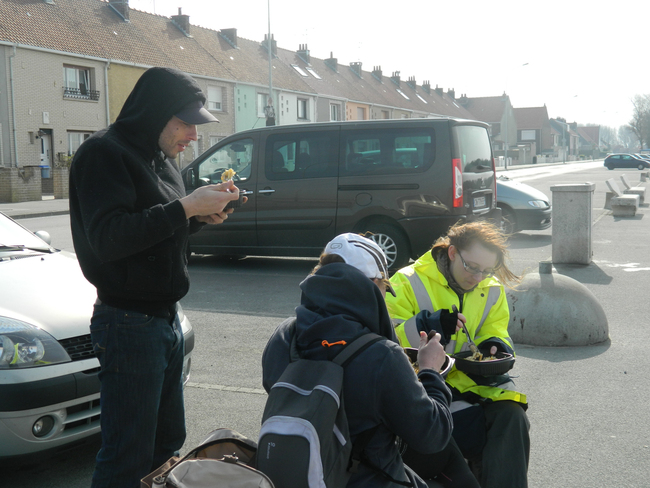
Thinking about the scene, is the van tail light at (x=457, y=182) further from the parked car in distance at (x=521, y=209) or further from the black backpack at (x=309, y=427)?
the black backpack at (x=309, y=427)

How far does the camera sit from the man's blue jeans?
245 cm

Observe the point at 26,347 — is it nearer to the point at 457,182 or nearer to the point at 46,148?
the point at 457,182

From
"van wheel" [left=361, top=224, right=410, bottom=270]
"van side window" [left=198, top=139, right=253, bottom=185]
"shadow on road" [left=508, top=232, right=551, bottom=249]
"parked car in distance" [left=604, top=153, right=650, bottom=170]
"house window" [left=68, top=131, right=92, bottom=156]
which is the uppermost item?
"house window" [left=68, top=131, right=92, bottom=156]

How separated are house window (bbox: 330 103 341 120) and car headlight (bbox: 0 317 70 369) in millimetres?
48472

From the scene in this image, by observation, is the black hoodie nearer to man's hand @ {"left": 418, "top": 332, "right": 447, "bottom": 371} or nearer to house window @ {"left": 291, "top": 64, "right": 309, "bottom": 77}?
man's hand @ {"left": 418, "top": 332, "right": 447, "bottom": 371}

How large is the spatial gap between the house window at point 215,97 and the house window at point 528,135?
7685 cm

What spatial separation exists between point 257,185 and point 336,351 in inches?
305

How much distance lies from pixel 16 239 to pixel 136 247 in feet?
8.90

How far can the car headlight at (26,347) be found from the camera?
3.19m

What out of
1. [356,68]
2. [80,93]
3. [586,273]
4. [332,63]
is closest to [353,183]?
[586,273]

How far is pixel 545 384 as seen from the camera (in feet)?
16.3

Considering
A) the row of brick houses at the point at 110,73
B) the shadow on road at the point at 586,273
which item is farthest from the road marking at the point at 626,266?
the row of brick houses at the point at 110,73

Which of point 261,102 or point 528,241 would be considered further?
point 261,102

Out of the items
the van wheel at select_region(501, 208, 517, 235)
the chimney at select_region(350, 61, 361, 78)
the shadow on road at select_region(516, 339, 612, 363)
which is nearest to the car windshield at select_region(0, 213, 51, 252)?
the shadow on road at select_region(516, 339, 612, 363)
